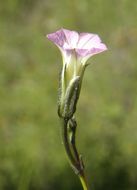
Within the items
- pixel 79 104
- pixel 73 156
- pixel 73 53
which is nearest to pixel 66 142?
pixel 73 156

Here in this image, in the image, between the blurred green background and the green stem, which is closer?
the green stem

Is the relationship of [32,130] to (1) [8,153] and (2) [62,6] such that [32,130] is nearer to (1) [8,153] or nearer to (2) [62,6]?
(1) [8,153]

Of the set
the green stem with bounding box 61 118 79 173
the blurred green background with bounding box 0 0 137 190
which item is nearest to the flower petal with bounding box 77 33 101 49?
the green stem with bounding box 61 118 79 173

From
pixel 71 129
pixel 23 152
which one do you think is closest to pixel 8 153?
pixel 23 152

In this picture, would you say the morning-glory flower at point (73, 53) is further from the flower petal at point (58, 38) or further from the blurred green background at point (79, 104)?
the blurred green background at point (79, 104)

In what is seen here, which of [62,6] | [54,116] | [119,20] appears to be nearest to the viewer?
[54,116]

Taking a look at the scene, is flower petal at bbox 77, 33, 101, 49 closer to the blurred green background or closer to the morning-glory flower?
the morning-glory flower

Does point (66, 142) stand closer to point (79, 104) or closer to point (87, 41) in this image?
point (87, 41)
